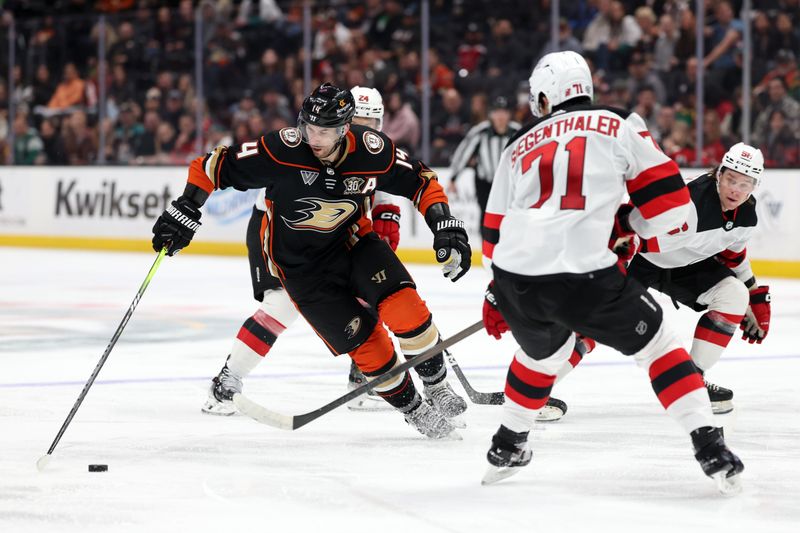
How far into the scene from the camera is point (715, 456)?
330cm

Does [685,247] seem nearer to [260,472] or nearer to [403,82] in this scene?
[260,472]

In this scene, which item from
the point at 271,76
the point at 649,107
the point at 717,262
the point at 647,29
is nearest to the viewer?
the point at 717,262

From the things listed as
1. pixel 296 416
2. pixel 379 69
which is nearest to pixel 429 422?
pixel 296 416

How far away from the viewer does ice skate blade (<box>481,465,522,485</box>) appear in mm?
3545

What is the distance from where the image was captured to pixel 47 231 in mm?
13477

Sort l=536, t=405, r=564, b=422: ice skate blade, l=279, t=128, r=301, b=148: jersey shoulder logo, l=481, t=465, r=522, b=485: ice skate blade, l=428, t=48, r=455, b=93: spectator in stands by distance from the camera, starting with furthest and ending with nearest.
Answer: l=428, t=48, r=455, b=93: spectator in stands < l=536, t=405, r=564, b=422: ice skate blade < l=279, t=128, r=301, b=148: jersey shoulder logo < l=481, t=465, r=522, b=485: ice skate blade

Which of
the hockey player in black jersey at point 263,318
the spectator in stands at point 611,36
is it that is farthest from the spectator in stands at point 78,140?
the hockey player in black jersey at point 263,318

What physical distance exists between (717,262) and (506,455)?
159 cm

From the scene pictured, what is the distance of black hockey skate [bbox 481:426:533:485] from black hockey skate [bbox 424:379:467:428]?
796 millimetres

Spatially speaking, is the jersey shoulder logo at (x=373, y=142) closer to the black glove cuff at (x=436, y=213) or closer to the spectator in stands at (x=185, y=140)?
the black glove cuff at (x=436, y=213)

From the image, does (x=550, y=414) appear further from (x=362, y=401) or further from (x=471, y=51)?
(x=471, y=51)

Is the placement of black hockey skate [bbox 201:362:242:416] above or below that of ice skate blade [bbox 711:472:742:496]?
below

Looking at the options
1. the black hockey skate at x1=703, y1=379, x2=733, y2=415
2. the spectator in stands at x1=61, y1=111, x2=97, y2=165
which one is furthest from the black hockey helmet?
the spectator in stands at x1=61, y1=111, x2=97, y2=165

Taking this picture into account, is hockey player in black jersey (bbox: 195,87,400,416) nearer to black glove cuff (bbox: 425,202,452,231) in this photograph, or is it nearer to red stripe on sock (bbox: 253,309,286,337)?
red stripe on sock (bbox: 253,309,286,337)
